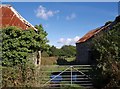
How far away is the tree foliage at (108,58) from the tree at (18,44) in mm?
4641

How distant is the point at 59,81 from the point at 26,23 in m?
8.81

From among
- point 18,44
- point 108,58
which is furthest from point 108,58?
point 18,44

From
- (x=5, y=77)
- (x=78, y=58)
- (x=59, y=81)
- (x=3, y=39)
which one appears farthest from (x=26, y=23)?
(x=78, y=58)

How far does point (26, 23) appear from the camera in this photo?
2264cm

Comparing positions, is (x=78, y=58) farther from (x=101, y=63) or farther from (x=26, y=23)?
(x=101, y=63)

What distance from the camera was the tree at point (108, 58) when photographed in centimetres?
1294

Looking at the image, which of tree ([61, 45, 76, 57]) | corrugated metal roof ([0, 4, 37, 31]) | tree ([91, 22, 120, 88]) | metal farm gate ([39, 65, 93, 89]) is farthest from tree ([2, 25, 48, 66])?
tree ([61, 45, 76, 57])

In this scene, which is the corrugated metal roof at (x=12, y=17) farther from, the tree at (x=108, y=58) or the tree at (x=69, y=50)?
the tree at (x=69, y=50)

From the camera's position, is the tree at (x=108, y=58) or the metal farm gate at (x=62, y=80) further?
the metal farm gate at (x=62, y=80)

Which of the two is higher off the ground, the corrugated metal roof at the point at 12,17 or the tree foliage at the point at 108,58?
the corrugated metal roof at the point at 12,17

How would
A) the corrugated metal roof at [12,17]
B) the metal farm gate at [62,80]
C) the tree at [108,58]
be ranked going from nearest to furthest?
1. the tree at [108,58]
2. the metal farm gate at [62,80]
3. the corrugated metal roof at [12,17]

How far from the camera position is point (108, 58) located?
13.5m

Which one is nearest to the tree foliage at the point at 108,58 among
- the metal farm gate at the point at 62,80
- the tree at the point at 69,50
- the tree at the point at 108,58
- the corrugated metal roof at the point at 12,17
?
the tree at the point at 108,58

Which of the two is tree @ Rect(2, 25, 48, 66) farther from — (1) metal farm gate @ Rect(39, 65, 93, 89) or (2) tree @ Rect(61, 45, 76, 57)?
(2) tree @ Rect(61, 45, 76, 57)
